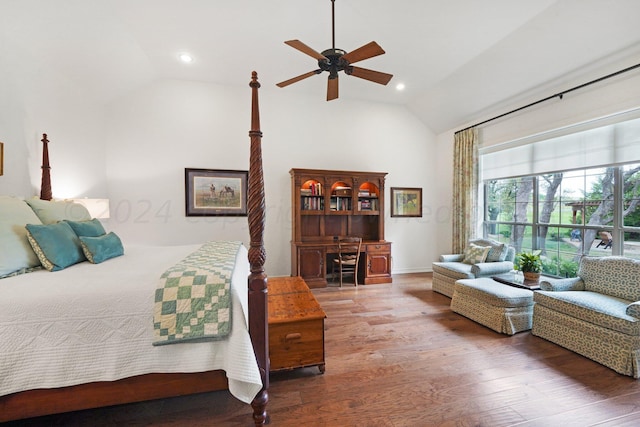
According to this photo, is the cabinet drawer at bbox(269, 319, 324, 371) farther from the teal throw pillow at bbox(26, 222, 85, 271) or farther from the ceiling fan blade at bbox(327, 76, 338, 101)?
the ceiling fan blade at bbox(327, 76, 338, 101)

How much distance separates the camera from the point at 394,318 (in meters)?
2.92

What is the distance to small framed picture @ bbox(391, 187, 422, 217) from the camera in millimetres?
4980

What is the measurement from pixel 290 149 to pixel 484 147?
337 centimetres

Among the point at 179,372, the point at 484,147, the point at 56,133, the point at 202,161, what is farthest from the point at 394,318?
the point at 56,133

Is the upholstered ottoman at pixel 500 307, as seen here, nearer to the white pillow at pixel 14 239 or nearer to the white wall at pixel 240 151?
the white wall at pixel 240 151

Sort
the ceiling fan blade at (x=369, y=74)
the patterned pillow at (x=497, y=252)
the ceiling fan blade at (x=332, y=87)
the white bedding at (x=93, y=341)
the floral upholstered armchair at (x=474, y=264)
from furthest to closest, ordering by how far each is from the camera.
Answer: the patterned pillow at (x=497, y=252) → the floral upholstered armchair at (x=474, y=264) → the ceiling fan blade at (x=332, y=87) → the ceiling fan blade at (x=369, y=74) → the white bedding at (x=93, y=341)

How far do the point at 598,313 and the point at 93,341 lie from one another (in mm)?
3566

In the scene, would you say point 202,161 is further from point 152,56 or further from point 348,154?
point 348,154

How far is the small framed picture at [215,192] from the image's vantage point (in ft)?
13.2

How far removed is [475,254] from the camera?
3.63 metres

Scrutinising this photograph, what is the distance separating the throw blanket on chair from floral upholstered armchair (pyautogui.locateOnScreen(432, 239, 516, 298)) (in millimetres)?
3205

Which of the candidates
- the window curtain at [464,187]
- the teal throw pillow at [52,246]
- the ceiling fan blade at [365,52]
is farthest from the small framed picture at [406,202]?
the teal throw pillow at [52,246]

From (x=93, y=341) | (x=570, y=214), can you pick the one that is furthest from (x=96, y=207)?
(x=570, y=214)

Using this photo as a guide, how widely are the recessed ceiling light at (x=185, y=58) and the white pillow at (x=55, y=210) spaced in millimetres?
2302
